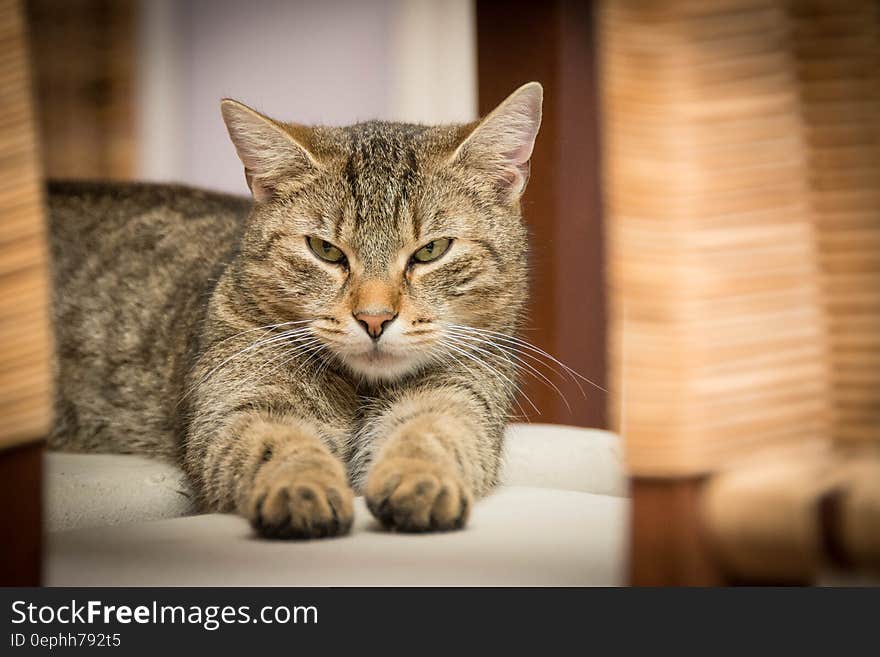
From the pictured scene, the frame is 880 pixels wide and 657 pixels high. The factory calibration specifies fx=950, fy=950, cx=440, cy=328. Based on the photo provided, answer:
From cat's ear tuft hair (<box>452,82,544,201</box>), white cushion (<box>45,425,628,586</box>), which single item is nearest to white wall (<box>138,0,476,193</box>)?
cat's ear tuft hair (<box>452,82,544,201</box>)

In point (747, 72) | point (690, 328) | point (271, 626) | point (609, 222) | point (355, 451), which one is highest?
point (747, 72)

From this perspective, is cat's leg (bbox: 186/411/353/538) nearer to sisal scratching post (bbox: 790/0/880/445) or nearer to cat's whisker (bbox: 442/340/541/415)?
cat's whisker (bbox: 442/340/541/415)

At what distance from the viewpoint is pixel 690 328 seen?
85 cm

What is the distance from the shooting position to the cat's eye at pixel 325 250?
4.64ft

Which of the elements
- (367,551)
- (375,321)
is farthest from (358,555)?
(375,321)

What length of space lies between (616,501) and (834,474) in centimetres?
46

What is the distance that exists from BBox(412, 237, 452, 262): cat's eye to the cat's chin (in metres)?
0.15

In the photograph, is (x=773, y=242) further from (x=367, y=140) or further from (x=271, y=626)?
(x=367, y=140)

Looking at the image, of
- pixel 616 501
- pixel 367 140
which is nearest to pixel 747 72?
pixel 616 501

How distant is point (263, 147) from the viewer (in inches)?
57.5

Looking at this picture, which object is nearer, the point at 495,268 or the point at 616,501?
the point at 616,501

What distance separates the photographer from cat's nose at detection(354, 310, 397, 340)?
1.30 m

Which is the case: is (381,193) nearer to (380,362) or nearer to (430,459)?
(380,362)

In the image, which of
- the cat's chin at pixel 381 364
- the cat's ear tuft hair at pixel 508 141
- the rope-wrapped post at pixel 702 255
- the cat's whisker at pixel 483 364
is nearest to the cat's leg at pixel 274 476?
the cat's chin at pixel 381 364
